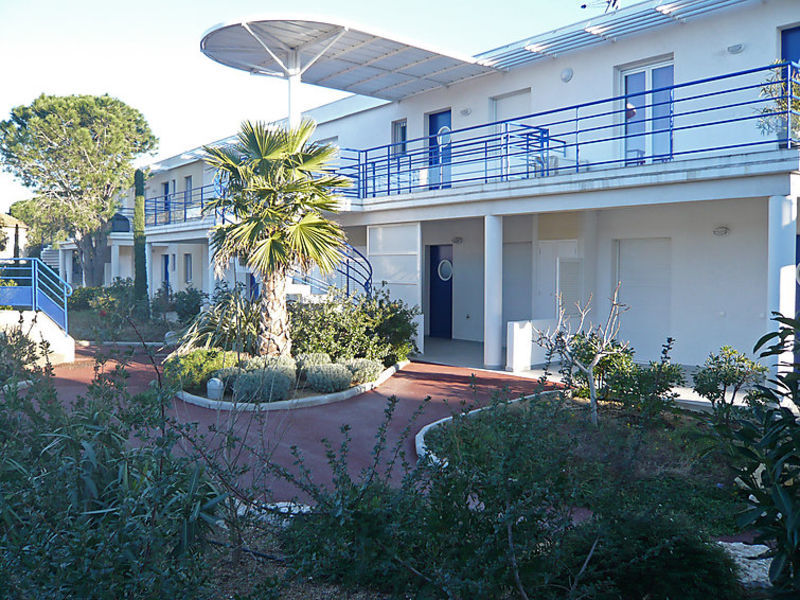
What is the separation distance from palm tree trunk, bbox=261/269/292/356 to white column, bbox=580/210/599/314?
6.36m

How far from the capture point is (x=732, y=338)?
41.6ft

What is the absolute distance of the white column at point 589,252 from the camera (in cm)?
1466

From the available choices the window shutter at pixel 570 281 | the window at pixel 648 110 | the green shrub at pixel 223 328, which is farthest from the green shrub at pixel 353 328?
the window at pixel 648 110

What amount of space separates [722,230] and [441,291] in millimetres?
8157

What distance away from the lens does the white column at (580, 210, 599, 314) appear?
48.1ft

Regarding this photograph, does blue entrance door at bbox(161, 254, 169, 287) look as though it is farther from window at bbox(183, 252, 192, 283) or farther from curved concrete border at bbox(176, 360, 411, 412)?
curved concrete border at bbox(176, 360, 411, 412)

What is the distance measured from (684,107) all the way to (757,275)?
3.44 metres

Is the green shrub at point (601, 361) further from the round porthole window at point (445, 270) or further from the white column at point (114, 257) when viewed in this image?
the white column at point (114, 257)

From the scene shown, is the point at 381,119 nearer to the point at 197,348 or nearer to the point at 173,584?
the point at 197,348

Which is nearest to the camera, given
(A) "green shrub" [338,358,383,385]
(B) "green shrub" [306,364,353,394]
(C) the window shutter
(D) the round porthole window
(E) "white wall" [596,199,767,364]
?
(B) "green shrub" [306,364,353,394]

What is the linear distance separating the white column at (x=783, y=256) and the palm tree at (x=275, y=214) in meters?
7.12

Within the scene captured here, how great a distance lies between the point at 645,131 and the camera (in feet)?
45.6

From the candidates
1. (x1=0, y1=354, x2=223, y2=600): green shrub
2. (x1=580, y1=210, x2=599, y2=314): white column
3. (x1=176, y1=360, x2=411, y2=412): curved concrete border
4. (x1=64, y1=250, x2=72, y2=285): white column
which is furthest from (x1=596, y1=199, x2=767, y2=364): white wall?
(x1=64, y1=250, x2=72, y2=285): white column

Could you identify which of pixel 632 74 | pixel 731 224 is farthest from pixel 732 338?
pixel 632 74
